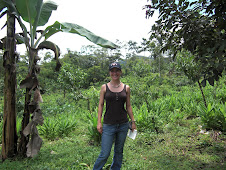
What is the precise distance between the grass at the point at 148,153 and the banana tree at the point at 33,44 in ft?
1.38

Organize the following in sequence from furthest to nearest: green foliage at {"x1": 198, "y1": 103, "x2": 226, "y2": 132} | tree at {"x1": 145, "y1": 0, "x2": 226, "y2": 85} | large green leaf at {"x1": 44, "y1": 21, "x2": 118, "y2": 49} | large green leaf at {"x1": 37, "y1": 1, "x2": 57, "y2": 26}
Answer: green foliage at {"x1": 198, "y1": 103, "x2": 226, "y2": 132} → large green leaf at {"x1": 37, "y1": 1, "x2": 57, "y2": 26} → large green leaf at {"x1": 44, "y1": 21, "x2": 118, "y2": 49} → tree at {"x1": 145, "y1": 0, "x2": 226, "y2": 85}

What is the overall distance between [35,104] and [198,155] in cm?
336

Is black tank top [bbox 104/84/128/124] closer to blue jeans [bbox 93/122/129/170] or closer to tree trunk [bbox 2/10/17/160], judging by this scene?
blue jeans [bbox 93/122/129/170]

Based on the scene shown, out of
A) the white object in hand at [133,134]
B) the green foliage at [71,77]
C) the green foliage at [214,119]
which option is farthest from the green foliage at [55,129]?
the green foliage at [214,119]

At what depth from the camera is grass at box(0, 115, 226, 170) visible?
3.11 metres

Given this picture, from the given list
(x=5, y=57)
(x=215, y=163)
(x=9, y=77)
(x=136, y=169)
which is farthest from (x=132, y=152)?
(x=5, y=57)

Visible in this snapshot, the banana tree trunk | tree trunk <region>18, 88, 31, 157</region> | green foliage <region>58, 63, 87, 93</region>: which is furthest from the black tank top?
green foliage <region>58, 63, 87, 93</region>

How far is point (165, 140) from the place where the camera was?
4.35 meters

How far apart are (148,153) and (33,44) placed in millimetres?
3260

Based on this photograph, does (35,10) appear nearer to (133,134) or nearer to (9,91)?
(9,91)

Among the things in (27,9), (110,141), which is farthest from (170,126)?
(27,9)

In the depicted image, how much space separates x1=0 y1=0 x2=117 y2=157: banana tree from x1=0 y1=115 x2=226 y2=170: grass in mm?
422

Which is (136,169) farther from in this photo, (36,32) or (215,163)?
(36,32)

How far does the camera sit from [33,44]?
3373 mm
